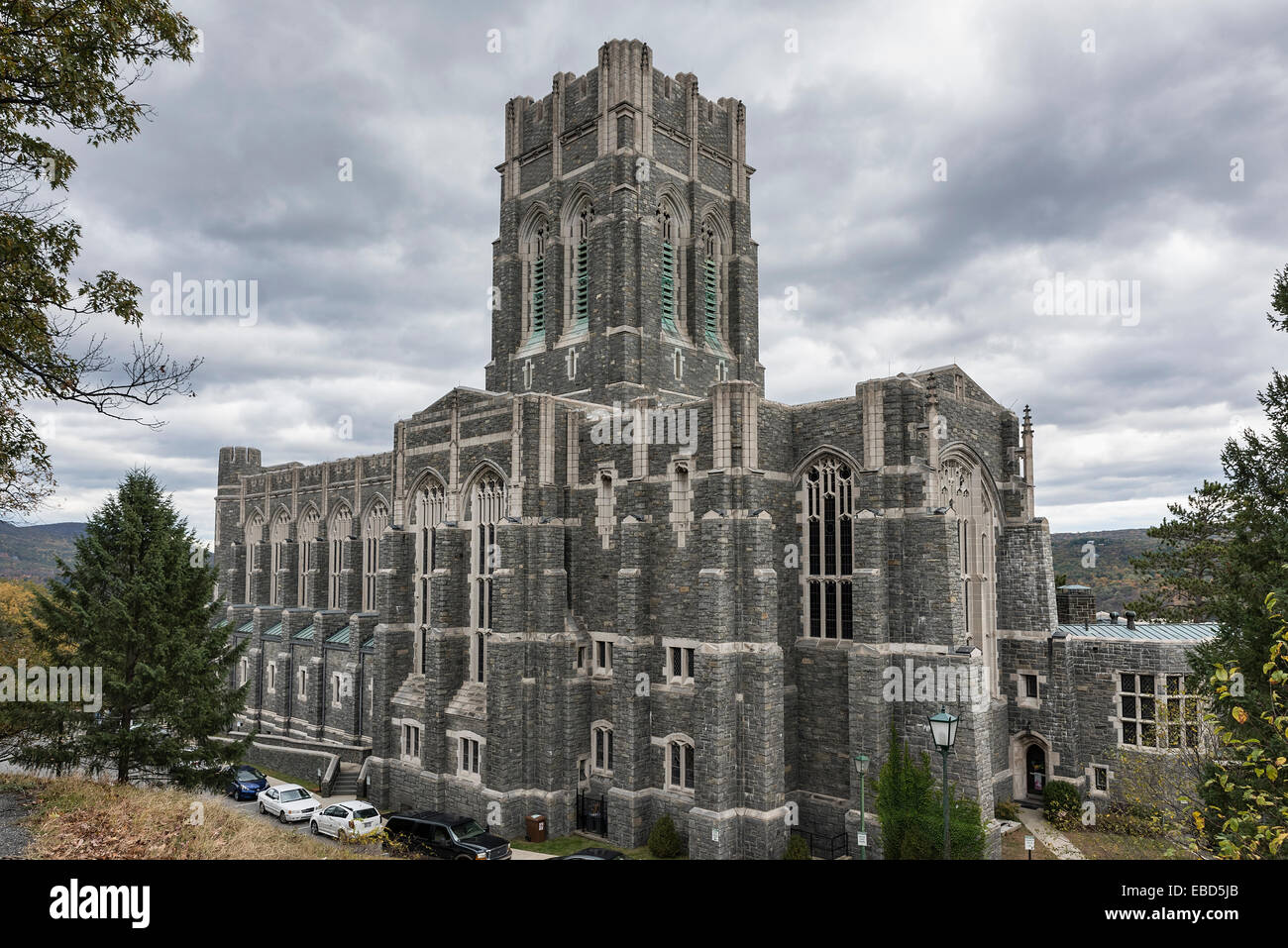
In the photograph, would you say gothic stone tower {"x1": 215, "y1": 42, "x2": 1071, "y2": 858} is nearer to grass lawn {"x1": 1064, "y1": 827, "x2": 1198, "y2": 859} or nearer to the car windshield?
the car windshield

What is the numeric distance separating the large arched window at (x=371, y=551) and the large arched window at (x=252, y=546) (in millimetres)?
12259

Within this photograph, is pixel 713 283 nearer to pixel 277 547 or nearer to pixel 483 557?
pixel 483 557

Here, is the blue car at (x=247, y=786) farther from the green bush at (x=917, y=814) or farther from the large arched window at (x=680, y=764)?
the green bush at (x=917, y=814)

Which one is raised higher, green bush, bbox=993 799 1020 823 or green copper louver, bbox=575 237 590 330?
green copper louver, bbox=575 237 590 330

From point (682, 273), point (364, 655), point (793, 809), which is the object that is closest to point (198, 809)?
point (793, 809)

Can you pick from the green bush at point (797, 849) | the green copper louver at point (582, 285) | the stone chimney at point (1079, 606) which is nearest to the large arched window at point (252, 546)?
the green copper louver at point (582, 285)

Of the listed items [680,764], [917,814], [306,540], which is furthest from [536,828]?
[306,540]

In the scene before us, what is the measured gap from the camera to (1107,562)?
9194 centimetres

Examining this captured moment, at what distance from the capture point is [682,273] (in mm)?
34219

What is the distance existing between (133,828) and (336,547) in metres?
29.8

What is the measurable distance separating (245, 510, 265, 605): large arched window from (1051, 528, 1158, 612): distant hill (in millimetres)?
64296

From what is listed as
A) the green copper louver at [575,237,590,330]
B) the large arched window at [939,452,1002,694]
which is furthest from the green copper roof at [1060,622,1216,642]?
the green copper louver at [575,237,590,330]

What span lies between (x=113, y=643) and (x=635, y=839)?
16.7 meters

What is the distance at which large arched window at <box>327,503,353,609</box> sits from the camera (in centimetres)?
4106
